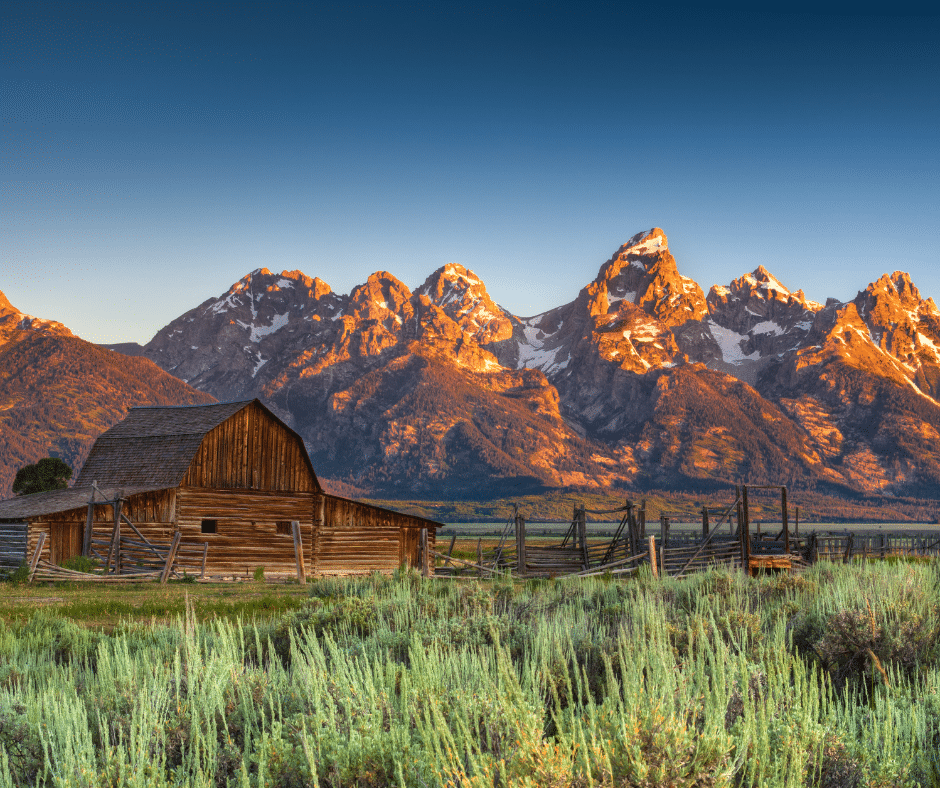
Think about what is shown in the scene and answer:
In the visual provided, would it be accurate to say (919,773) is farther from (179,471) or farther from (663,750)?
(179,471)

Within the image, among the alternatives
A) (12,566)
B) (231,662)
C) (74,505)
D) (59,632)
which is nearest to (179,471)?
(74,505)

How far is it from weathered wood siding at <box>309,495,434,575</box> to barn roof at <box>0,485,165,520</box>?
265 inches

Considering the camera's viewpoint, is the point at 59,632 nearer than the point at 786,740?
No

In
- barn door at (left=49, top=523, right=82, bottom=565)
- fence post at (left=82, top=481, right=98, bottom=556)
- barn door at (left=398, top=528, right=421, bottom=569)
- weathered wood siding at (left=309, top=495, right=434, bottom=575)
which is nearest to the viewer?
barn door at (left=49, top=523, right=82, bottom=565)

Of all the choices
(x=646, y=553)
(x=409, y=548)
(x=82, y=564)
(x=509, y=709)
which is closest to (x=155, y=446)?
(x=82, y=564)

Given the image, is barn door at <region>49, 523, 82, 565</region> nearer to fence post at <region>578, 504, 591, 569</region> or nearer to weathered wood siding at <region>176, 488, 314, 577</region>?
weathered wood siding at <region>176, 488, 314, 577</region>

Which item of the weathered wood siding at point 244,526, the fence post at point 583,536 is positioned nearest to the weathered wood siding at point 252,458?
the weathered wood siding at point 244,526

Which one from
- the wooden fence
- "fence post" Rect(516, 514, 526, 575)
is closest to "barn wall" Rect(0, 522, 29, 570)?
the wooden fence

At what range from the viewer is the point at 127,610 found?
15.3m

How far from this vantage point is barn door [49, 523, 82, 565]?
26.1 metres

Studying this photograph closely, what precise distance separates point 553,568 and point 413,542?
628 centimetres

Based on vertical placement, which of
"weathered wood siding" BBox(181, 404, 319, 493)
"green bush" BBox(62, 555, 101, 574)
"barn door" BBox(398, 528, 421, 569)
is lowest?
"barn door" BBox(398, 528, 421, 569)

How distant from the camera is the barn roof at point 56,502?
26.0 metres

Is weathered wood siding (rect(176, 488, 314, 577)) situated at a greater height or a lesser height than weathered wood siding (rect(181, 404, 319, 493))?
lesser
